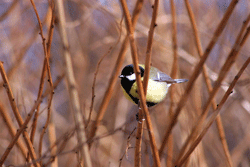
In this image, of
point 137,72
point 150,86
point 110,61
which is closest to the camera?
point 137,72

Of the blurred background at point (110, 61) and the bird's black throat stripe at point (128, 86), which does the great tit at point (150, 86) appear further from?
the blurred background at point (110, 61)

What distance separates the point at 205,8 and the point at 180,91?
101 cm

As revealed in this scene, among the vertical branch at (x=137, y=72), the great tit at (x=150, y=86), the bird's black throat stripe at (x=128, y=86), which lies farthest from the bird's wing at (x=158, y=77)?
the vertical branch at (x=137, y=72)

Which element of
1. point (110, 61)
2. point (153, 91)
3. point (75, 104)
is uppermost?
point (110, 61)

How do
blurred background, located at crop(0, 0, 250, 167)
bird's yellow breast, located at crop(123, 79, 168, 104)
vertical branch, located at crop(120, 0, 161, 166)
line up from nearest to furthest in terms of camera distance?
1. vertical branch, located at crop(120, 0, 161, 166)
2. bird's yellow breast, located at crop(123, 79, 168, 104)
3. blurred background, located at crop(0, 0, 250, 167)

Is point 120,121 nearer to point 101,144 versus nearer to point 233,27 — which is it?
point 101,144

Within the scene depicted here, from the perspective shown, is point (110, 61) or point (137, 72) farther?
point (110, 61)

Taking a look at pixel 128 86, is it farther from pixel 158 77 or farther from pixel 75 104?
pixel 75 104

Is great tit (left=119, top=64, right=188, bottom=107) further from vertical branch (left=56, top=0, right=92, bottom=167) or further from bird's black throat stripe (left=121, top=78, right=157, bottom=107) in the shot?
vertical branch (left=56, top=0, right=92, bottom=167)

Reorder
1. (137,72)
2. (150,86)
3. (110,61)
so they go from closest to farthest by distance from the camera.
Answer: (137,72) < (150,86) < (110,61)

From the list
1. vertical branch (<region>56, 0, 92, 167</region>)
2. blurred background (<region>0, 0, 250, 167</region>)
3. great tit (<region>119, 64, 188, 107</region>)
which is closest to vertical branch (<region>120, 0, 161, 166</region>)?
vertical branch (<region>56, 0, 92, 167</region>)

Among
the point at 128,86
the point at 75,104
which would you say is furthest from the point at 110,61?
the point at 75,104

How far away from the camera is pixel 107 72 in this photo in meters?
1.76

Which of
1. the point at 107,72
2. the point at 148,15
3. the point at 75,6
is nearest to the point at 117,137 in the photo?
the point at 107,72
